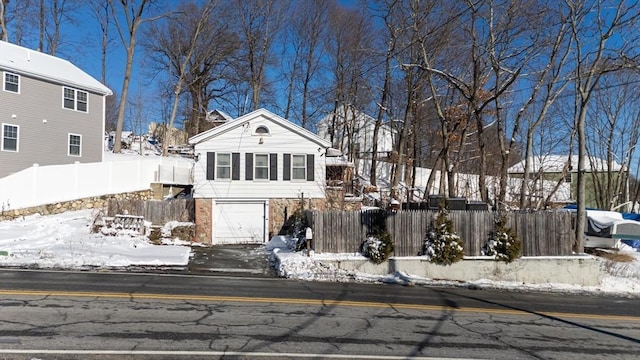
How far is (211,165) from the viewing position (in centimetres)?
2291

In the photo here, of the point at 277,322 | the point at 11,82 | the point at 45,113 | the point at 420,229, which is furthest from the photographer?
the point at 45,113

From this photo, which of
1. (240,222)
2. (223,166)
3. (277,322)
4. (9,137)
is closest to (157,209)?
(223,166)

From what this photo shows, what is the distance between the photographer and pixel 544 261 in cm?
1608

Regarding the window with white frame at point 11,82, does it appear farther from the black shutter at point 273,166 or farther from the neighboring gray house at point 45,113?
the black shutter at point 273,166

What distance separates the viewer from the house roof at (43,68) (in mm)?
24555

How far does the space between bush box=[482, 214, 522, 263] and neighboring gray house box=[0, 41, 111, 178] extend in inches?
937

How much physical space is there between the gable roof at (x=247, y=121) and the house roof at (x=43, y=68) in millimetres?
9962

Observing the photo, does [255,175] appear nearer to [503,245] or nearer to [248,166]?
[248,166]

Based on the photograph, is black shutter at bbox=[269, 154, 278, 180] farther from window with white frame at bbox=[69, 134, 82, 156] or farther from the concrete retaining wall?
window with white frame at bbox=[69, 134, 82, 156]

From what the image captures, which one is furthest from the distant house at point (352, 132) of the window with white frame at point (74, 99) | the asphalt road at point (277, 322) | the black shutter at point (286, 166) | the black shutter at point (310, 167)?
the asphalt road at point (277, 322)

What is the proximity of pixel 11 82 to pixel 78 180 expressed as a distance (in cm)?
684

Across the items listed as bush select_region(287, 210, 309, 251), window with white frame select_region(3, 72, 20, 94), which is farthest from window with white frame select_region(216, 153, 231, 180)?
window with white frame select_region(3, 72, 20, 94)

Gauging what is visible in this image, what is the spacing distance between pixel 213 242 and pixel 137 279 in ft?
36.3

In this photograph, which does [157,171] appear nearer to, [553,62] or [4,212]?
[4,212]
